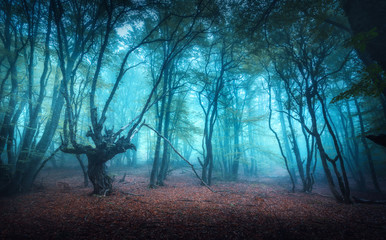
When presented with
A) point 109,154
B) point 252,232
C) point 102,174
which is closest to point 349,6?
point 252,232

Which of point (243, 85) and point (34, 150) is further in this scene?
point (243, 85)

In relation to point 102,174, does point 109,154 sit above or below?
above

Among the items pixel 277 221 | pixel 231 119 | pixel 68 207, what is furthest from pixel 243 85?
pixel 68 207

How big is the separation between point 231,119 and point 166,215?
39.8ft

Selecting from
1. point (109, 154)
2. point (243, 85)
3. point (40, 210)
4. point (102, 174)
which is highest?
point (243, 85)

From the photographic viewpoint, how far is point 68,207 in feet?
13.8

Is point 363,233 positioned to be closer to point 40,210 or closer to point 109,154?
point 109,154

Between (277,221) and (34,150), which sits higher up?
(34,150)

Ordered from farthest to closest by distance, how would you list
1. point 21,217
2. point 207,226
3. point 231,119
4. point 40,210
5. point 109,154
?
point 231,119 → point 109,154 → point 40,210 → point 21,217 → point 207,226

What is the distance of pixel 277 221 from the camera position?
11.8ft

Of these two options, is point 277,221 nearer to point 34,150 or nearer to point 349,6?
point 349,6

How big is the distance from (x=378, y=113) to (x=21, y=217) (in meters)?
21.6

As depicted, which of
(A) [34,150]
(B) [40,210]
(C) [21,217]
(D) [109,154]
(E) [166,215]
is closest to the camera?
(C) [21,217]

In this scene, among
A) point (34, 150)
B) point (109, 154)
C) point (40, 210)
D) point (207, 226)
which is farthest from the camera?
point (34, 150)
